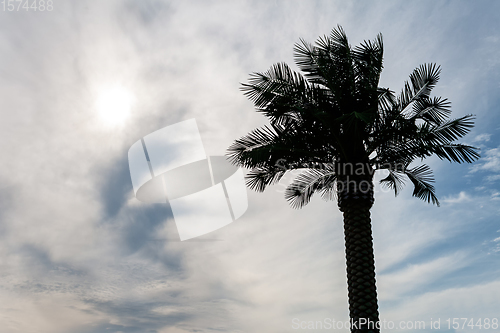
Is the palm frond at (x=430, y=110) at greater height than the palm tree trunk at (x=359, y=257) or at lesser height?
greater

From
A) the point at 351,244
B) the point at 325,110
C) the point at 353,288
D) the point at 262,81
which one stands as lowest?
the point at 353,288

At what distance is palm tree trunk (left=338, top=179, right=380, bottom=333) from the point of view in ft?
28.9

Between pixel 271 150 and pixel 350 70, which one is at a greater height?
pixel 350 70

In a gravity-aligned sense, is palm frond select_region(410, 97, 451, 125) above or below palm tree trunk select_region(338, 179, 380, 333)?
above

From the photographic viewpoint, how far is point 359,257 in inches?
363

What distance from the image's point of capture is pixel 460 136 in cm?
972

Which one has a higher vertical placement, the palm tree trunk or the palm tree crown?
→ the palm tree crown

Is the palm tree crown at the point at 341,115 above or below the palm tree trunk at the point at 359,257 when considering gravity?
above

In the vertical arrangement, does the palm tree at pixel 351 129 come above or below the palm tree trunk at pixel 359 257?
above

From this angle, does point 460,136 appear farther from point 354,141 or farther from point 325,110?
point 325,110

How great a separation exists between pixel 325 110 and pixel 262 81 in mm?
1906

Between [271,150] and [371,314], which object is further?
[271,150]

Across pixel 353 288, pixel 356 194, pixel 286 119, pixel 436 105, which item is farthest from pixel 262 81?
pixel 353 288

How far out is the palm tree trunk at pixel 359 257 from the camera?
881 centimetres
